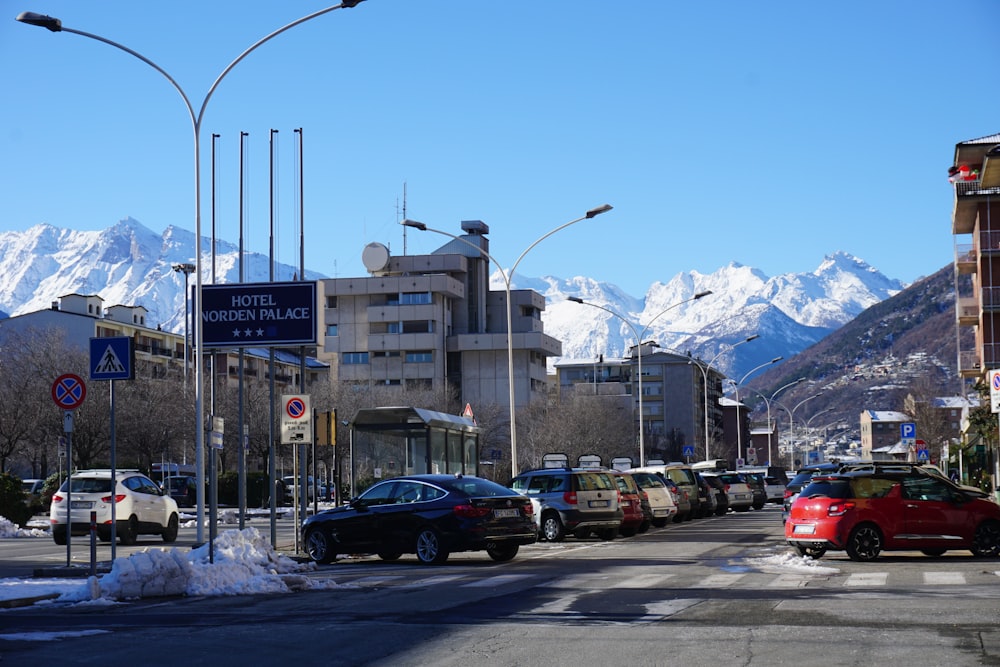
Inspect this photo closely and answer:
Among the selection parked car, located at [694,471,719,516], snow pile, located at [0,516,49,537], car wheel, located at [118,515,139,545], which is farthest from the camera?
parked car, located at [694,471,719,516]

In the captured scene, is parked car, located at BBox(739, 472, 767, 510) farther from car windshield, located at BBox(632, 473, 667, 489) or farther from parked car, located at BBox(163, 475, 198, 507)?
parked car, located at BBox(163, 475, 198, 507)

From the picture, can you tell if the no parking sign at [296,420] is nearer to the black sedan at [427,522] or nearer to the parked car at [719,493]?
the black sedan at [427,522]

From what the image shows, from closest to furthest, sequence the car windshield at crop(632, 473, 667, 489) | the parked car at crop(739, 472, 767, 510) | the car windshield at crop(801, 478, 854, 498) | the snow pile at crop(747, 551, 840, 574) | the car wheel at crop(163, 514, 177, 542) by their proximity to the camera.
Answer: the snow pile at crop(747, 551, 840, 574) → the car windshield at crop(801, 478, 854, 498) → the car wheel at crop(163, 514, 177, 542) → the car windshield at crop(632, 473, 667, 489) → the parked car at crop(739, 472, 767, 510)

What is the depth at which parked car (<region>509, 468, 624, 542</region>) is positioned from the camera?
29.3m

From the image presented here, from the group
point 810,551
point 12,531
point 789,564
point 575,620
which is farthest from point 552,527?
point 575,620

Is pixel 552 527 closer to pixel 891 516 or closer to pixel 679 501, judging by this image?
pixel 891 516

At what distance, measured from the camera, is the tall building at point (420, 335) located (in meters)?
114

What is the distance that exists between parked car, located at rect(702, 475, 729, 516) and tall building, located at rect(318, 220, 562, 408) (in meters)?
60.7

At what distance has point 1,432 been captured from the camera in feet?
190

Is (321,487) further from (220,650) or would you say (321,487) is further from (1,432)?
(220,650)

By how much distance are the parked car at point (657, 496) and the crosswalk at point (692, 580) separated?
1753 centimetres

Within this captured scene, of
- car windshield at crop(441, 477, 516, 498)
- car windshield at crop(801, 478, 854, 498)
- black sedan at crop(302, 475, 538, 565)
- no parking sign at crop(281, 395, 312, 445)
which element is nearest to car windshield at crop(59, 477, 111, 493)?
no parking sign at crop(281, 395, 312, 445)

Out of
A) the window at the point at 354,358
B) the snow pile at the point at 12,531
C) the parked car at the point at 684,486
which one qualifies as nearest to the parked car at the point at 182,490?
the snow pile at the point at 12,531

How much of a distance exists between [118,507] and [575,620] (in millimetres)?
18893
